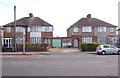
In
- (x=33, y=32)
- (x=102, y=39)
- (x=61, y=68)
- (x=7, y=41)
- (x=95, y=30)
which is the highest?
(x=95, y=30)

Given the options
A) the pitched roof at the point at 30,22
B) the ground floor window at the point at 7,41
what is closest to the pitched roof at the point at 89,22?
the pitched roof at the point at 30,22

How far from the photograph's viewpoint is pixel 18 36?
35.0 m

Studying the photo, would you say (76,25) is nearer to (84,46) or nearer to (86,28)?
(86,28)

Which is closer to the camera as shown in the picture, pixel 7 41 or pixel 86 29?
pixel 7 41

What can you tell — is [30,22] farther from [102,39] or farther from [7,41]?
[102,39]

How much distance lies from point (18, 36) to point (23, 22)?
3.92 meters

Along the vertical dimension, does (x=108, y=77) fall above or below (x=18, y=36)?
below

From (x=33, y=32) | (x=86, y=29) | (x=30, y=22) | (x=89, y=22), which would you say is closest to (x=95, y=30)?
(x=86, y=29)

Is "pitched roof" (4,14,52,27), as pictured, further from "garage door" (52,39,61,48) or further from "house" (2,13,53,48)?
"garage door" (52,39,61,48)

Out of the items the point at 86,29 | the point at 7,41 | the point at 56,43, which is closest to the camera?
the point at 7,41

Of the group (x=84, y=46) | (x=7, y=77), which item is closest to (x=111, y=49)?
(x=84, y=46)

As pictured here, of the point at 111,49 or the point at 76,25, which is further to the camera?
the point at 76,25

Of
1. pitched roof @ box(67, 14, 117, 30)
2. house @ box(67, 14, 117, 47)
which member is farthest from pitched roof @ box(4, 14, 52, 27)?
pitched roof @ box(67, 14, 117, 30)

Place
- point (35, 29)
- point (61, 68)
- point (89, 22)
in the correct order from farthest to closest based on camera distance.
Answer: point (89, 22) < point (35, 29) < point (61, 68)
